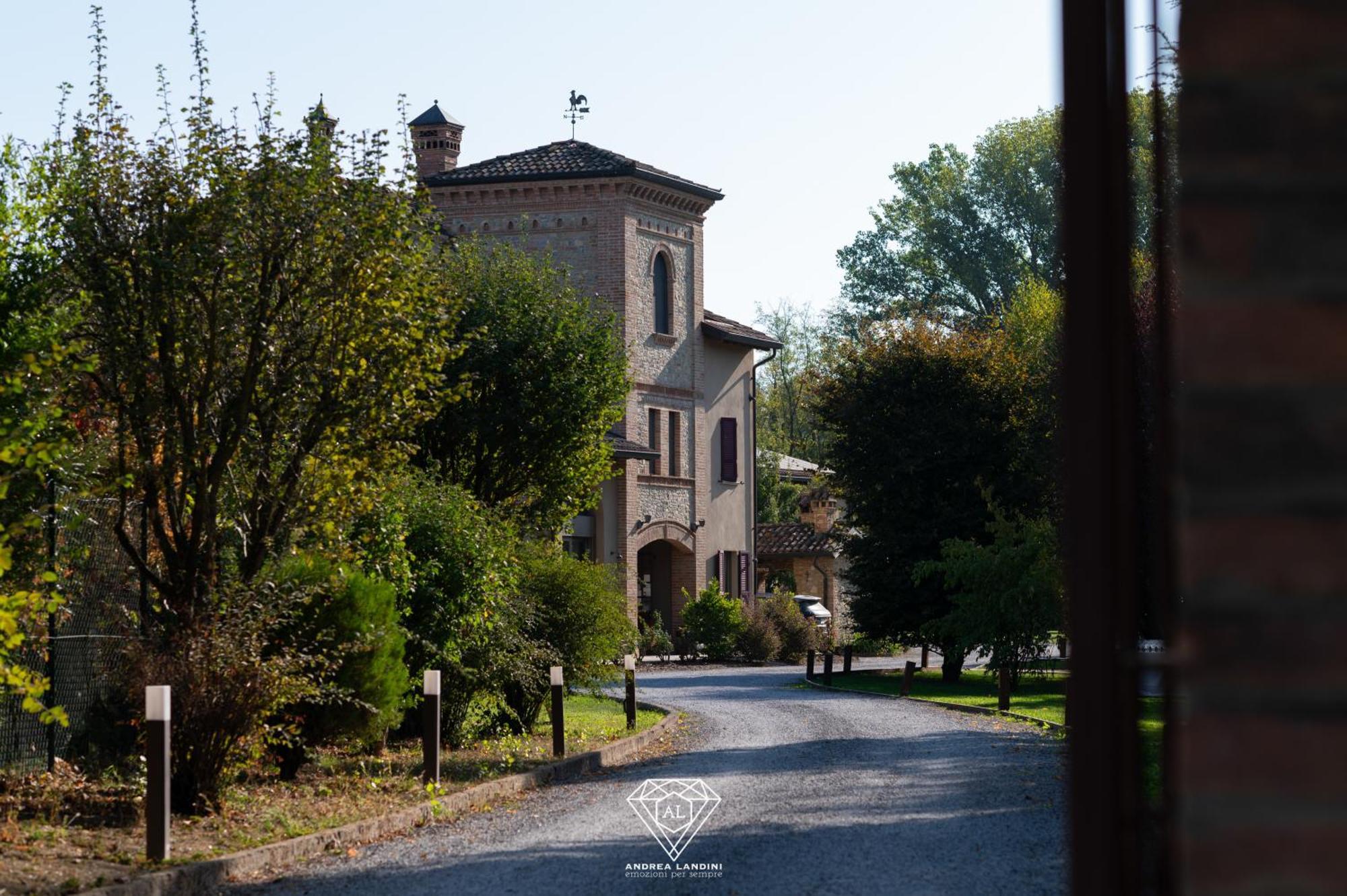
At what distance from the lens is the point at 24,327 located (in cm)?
1145

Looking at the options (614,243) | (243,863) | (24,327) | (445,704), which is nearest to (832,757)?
(445,704)

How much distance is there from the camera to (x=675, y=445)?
41.7m

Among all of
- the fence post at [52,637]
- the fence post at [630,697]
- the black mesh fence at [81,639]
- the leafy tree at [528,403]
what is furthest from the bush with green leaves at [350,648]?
the leafy tree at [528,403]

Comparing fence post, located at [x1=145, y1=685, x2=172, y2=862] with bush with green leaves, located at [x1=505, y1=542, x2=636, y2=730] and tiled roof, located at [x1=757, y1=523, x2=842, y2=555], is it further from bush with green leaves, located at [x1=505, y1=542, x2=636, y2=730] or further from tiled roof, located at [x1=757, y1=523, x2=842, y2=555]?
tiled roof, located at [x1=757, y1=523, x2=842, y2=555]

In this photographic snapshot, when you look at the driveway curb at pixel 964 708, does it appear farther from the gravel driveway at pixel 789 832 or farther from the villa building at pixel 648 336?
the villa building at pixel 648 336

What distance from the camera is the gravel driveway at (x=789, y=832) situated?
8570 millimetres

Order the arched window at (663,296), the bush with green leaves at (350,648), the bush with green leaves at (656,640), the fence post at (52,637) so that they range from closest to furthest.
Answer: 1. the fence post at (52,637)
2. the bush with green leaves at (350,648)
3. the bush with green leaves at (656,640)
4. the arched window at (663,296)

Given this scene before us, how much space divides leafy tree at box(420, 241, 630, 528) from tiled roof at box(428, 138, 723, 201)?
12.7 meters

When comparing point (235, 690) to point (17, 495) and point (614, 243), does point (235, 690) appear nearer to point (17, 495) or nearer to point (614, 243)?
point (17, 495)

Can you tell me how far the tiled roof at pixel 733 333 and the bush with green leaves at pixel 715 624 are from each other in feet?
26.3

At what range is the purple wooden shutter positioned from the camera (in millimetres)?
43906

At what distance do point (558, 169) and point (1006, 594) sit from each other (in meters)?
19.7

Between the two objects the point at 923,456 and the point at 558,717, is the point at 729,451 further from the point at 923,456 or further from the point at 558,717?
the point at 558,717
